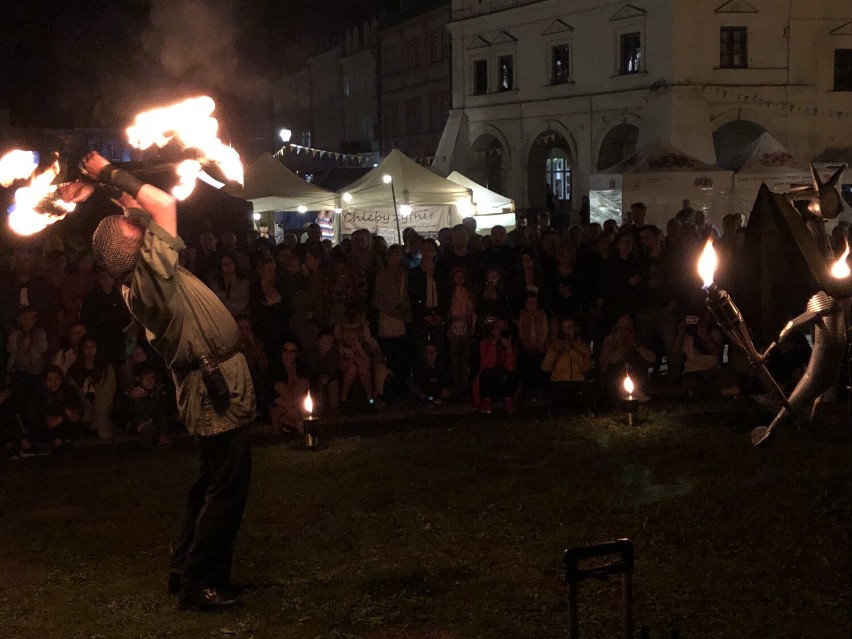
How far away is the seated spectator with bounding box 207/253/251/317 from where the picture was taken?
10008 millimetres

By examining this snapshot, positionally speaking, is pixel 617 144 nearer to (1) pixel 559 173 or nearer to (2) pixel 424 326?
(1) pixel 559 173

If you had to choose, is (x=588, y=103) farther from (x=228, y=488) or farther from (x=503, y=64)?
(x=228, y=488)

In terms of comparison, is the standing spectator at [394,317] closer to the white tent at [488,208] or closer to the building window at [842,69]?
the white tent at [488,208]

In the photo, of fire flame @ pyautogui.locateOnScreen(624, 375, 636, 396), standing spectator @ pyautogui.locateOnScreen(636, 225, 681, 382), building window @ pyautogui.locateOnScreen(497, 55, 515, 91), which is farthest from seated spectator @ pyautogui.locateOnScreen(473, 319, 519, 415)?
building window @ pyautogui.locateOnScreen(497, 55, 515, 91)

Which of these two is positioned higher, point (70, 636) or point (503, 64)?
point (503, 64)

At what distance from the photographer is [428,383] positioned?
33.0 feet

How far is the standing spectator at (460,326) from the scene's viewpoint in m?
10.0

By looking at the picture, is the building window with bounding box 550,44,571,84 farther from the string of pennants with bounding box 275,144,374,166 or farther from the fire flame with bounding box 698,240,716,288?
the fire flame with bounding box 698,240,716,288

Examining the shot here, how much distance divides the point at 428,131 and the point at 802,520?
45.9m

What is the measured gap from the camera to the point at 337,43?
195ft

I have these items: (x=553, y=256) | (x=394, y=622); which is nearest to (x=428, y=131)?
(x=553, y=256)

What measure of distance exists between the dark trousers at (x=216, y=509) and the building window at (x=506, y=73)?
1331 inches

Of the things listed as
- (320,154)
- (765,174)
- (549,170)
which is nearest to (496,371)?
(765,174)

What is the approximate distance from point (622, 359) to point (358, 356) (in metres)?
2.78
